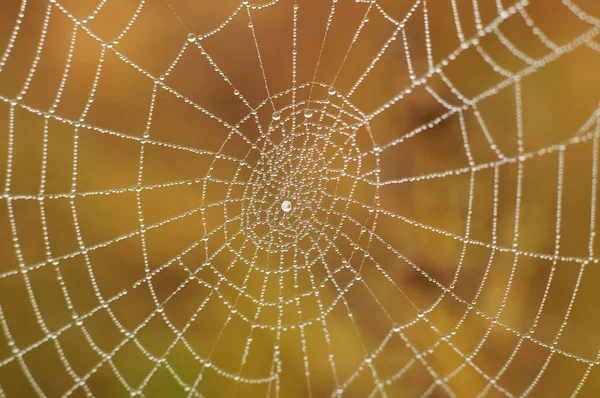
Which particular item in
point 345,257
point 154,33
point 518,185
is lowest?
point 345,257

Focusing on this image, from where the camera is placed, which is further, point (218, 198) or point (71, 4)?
point (218, 198)

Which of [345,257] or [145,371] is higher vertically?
[345,257]

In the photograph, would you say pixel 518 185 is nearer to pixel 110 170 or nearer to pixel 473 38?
pixel 473 38

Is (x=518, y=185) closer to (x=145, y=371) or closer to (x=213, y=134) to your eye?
(x=213, y=134)

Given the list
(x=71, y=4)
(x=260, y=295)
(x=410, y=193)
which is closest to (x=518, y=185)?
(x=410, y=193)

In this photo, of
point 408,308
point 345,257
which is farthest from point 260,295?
point 408,308

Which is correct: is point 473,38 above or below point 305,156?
above
